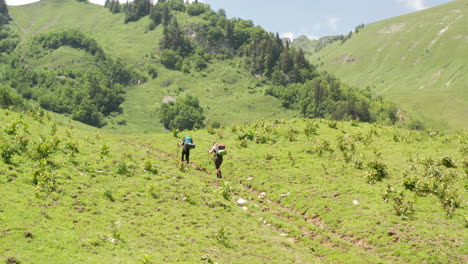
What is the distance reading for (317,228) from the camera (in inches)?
773

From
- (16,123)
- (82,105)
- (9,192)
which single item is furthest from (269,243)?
(82,105)

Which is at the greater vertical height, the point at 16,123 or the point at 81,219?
the point at 16,123

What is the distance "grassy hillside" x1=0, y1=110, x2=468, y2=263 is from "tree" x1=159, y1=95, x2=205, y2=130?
134083mm

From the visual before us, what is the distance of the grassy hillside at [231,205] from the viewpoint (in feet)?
45.9

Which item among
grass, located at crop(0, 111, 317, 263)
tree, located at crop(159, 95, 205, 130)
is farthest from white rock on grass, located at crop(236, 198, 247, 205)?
tree, located at crop(159, 95, 205, 130)

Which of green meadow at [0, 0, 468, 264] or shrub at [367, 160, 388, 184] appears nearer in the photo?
green meadow at [0, 0, 468, 264]

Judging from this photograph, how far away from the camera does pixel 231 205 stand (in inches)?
825

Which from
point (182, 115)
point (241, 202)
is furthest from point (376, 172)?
point (182, 115)

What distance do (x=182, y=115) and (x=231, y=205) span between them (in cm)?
14950

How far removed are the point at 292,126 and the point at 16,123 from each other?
26.8 metres

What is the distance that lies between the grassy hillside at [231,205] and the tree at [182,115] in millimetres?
134083

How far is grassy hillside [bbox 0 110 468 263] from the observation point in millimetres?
14000

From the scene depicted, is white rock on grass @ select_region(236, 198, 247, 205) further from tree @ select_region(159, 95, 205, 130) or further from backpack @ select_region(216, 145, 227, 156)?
tree @ select_region(159, 95, 205, 130)

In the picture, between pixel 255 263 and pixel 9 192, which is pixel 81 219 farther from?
pixel 255 263
